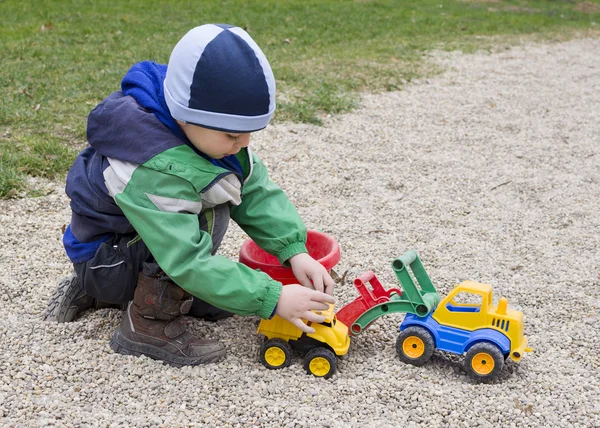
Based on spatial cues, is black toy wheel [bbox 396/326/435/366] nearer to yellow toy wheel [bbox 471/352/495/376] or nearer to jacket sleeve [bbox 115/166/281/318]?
yellow toy wheel [bbox 471/352/495/376]

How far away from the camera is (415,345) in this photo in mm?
2488

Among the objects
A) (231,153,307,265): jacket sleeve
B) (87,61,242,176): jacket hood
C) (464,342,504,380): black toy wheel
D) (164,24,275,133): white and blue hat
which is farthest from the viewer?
(231,153,307,265): jacket sleeve

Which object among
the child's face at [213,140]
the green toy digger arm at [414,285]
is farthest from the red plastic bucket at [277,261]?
the child's face at [213,140]

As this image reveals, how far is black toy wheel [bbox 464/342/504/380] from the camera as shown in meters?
2.36

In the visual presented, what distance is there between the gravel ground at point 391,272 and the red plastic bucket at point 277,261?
0.25 m

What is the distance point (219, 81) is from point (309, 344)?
965 mm

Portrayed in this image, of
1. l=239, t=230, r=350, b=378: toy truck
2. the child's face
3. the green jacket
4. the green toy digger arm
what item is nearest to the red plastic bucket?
l=239, t=230, r=350, b=378: toy truck

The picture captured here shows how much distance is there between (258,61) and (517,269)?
70.6 inches

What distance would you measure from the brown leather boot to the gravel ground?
0.18ft

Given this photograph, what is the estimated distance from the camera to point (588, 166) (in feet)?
15.9

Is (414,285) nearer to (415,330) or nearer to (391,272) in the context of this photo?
(415,330)

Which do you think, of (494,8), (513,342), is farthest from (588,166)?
(494,8)

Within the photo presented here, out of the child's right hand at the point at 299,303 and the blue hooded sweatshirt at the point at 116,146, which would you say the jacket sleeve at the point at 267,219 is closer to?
the blue hooded sweatshirt at the point at 116,146

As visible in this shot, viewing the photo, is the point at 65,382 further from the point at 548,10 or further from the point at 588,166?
the point at 548,10
